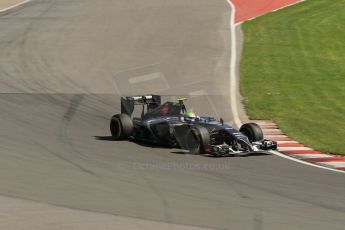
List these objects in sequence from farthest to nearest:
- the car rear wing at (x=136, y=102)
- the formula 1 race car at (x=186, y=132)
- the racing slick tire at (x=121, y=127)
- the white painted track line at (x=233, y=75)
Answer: the white painted track line at (x=233, y=75) → the car rear wing at (x=136, y=102) → the racing slick tire at (x=121, y=127) → the formula 1 race car at (x=186, y=132)

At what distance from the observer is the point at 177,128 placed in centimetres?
2011

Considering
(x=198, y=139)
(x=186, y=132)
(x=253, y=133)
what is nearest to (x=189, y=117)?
(x=186, y=132)

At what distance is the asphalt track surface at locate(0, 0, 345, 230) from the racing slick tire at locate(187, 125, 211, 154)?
1.30 ft

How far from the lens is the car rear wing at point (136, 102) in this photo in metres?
22.2

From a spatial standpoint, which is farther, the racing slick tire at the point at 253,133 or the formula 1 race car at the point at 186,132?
the racing slick tire at the point at 253,133

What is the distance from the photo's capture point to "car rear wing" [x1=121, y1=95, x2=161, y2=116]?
22.2m

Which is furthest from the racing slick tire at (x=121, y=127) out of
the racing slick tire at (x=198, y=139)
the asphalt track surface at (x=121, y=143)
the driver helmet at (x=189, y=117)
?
the racing slick tire at (x=198, y=139)

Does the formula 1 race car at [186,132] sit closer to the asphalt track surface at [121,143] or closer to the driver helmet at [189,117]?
the driver helmet at [189,117]

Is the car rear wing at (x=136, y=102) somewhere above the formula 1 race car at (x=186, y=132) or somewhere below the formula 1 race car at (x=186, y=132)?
above

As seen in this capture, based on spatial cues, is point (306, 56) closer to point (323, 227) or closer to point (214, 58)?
point (214, 58)

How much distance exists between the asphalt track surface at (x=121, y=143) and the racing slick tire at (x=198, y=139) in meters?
0.40

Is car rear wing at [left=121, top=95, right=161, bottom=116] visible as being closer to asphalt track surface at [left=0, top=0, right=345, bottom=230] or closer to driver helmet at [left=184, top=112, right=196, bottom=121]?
asphalt track surface at [left=0, top=0, right=345, bottom=230]

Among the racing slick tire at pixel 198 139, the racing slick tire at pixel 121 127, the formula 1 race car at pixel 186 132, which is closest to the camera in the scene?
the racing slick tire at pixel 198 139

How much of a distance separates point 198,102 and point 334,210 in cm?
1410
